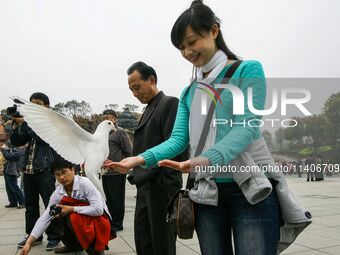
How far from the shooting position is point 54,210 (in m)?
3.59

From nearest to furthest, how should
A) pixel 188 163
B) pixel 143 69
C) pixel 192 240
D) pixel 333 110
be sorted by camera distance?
pixel 188 163, pixel 143 69, pixel 192 240, pixel 333 110

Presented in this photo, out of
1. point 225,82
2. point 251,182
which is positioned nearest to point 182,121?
point 225,82

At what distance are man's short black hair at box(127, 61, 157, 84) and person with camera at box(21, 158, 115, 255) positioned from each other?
1516 millimetres

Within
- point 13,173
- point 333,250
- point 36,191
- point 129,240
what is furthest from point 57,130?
point 13,173

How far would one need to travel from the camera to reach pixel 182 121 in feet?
6.04

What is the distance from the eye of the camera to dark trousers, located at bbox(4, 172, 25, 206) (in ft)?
25.1

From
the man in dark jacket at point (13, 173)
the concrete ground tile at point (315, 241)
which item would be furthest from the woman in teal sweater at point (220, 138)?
the man in dark jacket at point (13, 173)

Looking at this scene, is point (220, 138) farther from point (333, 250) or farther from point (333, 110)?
point (333, 110)

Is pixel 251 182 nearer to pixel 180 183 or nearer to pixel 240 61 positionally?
pixel 240 61

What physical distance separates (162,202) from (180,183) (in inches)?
8.0

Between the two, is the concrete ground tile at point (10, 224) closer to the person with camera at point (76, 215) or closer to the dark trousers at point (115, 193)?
the dark trousers at point (115, 193)

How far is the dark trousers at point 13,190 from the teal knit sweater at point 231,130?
679cm

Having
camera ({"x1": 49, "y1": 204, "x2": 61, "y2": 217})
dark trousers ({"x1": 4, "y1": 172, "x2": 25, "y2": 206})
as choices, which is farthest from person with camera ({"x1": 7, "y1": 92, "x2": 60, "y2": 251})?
dark trousers ({"x1": 4, "y1": 172, "x2": 25, "y2": 206})

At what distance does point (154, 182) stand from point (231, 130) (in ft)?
4.13
